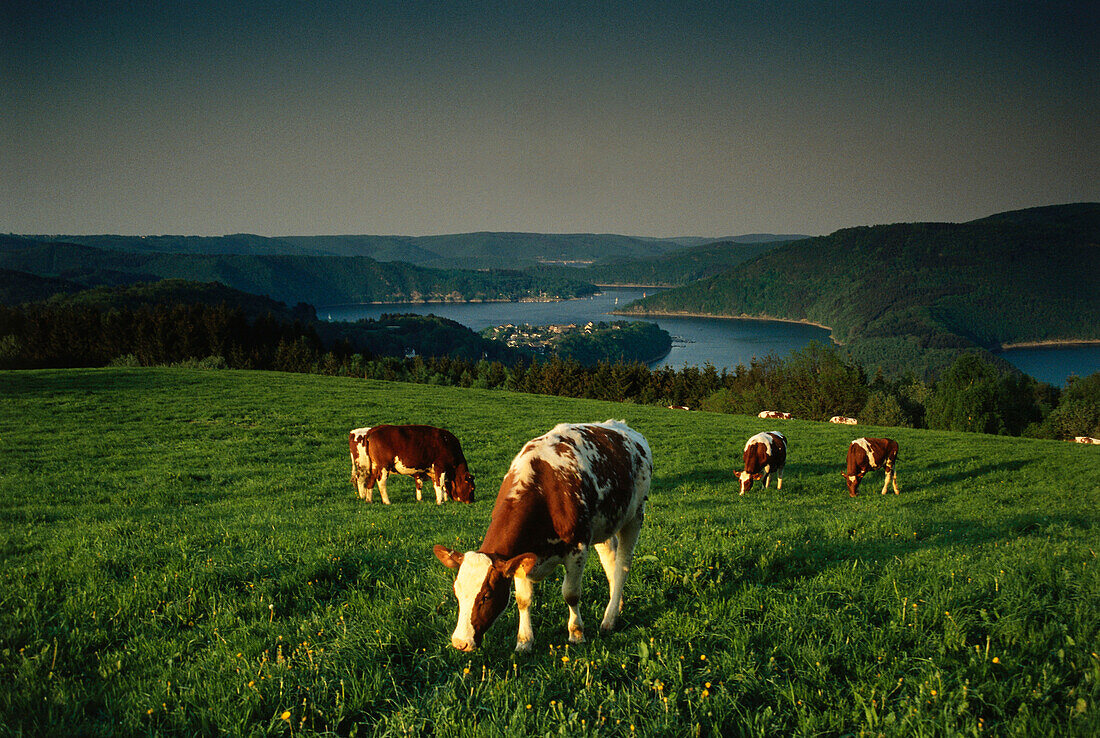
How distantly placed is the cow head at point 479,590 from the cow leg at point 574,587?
557 millimetres

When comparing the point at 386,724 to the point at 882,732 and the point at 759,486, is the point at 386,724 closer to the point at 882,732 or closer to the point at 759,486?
the point at 882,732

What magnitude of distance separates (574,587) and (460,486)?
31.2 feet

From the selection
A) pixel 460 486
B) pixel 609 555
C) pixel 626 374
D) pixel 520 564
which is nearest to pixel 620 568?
pixel 609 555

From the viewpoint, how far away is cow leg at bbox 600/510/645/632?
5.05 meters

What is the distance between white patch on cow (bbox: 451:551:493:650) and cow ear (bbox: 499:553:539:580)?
129mm

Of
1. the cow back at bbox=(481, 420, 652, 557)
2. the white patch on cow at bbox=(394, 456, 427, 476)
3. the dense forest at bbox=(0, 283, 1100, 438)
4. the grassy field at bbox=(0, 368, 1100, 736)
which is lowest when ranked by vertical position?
the dense forest at bbox=(0, 283, 1100, 438)

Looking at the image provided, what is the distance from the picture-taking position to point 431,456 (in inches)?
539

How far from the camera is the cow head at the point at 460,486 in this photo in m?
13.8

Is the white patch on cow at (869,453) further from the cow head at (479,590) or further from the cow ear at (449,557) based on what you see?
the cow ear at (449,557)

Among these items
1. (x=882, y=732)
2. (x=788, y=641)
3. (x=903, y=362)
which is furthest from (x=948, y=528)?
(x=903, y=362)

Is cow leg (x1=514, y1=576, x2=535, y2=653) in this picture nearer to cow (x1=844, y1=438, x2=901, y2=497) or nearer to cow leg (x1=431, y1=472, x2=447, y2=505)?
cow leg (x1=431, y1=472, x2=447, y2=505)

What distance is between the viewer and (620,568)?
538 centimetres

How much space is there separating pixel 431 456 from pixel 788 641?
1057 centimetres

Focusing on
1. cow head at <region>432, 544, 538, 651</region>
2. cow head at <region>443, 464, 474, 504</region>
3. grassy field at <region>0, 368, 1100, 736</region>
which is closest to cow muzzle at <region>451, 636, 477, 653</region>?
cow head at <region>432, 544, 538, 651</region>
